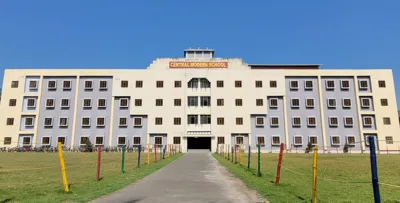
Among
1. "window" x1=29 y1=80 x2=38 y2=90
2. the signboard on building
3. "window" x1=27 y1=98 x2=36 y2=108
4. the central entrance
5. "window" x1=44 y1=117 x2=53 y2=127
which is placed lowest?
the central entrance

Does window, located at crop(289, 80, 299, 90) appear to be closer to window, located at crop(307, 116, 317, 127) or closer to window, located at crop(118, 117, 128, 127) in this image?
window, located at crop(307, 116, 317, 127)

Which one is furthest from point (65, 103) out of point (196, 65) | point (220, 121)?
point (220, 121)

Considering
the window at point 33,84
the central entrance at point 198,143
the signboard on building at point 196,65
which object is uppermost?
the signboard on building at point 196,65

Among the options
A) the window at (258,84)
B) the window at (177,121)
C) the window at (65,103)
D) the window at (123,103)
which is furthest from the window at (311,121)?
the window at (65,103)

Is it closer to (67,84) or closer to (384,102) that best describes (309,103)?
(384,102)

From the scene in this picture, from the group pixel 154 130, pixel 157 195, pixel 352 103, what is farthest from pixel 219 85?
pixel 157 195

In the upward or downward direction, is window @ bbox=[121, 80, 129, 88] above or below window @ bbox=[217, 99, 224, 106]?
above

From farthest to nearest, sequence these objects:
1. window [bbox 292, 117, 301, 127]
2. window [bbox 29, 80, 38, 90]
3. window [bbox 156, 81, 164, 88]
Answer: window [bbox 156, 81, 164, 88] → window [bbox 29, 80, 38, 90] → window [bbox 292, 117, 301, 127]

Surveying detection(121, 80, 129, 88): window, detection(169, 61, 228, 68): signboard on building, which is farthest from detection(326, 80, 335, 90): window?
detection(121, 80, 129, 88): window

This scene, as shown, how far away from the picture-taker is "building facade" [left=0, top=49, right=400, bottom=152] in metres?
52.8

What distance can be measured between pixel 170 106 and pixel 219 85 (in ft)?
33.1

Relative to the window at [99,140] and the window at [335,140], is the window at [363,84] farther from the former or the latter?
the window at [99,140]

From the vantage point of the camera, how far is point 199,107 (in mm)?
54438

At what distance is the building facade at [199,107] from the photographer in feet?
173
